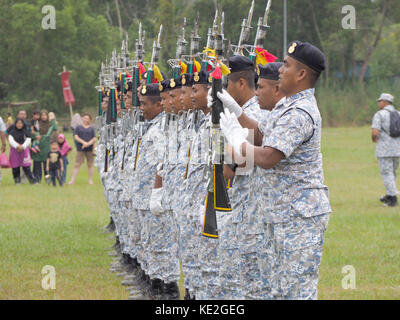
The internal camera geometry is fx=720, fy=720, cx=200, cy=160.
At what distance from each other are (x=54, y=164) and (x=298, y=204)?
47.2 ft

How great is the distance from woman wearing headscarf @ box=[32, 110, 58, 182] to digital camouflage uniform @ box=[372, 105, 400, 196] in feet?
28.9

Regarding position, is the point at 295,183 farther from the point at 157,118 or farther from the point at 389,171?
the point at 389,171

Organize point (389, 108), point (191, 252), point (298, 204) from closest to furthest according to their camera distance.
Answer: point (298, 204), point (191, 252), point (389, 108)

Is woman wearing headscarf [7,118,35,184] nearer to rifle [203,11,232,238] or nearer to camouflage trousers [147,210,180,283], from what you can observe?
camouflage trousers [147,210,180,283]

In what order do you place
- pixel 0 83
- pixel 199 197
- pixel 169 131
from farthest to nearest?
1. pixel 0 83
2. pixel 169 131
3. pixel 199 197

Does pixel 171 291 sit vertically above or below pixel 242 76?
below

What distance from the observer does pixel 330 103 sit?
37.5 meters

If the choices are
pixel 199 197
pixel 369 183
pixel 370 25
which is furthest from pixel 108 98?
pixel 370 25

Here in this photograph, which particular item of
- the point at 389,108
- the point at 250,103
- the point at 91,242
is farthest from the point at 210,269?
the point at 389,108

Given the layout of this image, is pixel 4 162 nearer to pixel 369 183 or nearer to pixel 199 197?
pixel 369 183

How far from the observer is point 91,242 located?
34.2 ft

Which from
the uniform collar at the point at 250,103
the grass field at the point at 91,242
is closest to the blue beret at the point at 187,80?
the uniform collar at the point at 250,103

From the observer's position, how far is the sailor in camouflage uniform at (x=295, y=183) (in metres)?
A: 4.07

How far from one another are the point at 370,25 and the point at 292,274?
1439 inches
